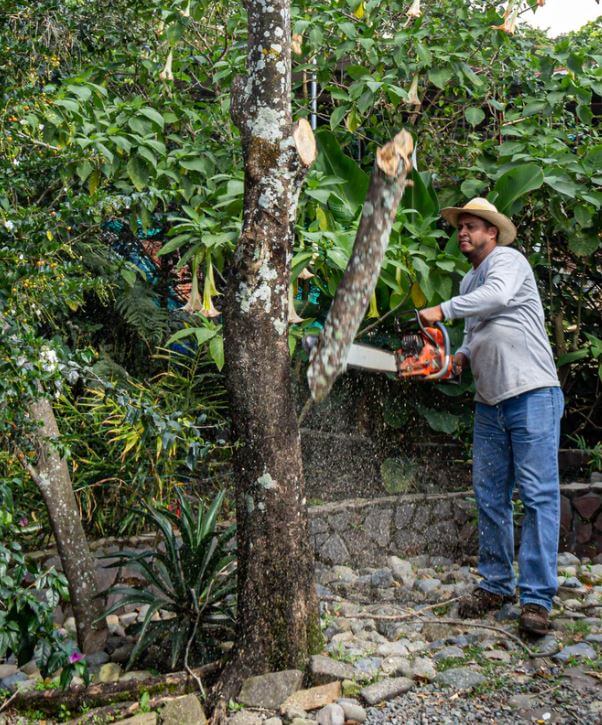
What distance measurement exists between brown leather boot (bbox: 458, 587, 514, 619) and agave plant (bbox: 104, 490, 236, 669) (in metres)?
1.14

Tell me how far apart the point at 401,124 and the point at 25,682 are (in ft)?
14.6

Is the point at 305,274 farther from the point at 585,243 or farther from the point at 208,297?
the point at 585,243

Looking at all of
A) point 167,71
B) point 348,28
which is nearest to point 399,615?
point 348,28

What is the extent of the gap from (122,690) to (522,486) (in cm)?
200

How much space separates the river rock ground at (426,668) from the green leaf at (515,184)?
2.38m

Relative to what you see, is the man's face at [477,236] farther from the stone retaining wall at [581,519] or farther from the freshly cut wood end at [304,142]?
the stone retaining wall at [581,519]

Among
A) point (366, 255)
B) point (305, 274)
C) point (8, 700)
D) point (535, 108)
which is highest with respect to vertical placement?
point (535, 108)

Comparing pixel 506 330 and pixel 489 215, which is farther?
pixel 489 215

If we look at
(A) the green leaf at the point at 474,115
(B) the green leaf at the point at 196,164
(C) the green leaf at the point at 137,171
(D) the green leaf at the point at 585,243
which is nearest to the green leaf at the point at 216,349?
(C) the green leaf at the point at 137,171

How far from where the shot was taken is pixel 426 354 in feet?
13.6

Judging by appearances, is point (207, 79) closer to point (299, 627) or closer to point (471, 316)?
point (471, 316)

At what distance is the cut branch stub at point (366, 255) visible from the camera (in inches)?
137

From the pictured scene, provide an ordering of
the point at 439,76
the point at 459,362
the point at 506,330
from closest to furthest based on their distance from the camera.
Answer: the point at 506,330 < the point at 459,362 < the point at 439,76

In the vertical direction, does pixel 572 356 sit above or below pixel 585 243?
below
